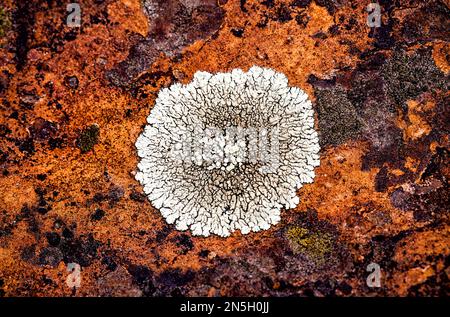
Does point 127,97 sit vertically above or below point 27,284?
above

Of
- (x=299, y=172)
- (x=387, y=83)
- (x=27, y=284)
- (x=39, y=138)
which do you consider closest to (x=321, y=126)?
(x=299, y=172)

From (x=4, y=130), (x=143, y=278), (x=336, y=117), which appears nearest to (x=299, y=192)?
(x=336, y=117)

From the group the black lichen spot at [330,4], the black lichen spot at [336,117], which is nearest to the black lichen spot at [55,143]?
the black lichen spot at [336,117]

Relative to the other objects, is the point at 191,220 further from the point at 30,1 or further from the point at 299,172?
the point at 30,1

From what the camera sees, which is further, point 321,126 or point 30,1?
point 321,126

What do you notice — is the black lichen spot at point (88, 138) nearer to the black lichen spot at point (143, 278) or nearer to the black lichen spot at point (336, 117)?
the black lichen spot at point (143, 278)

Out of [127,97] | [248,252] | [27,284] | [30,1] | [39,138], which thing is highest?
[30,1]
